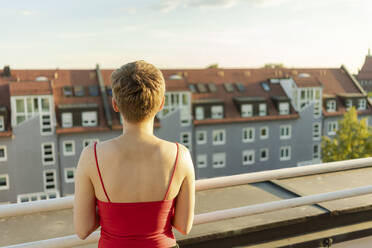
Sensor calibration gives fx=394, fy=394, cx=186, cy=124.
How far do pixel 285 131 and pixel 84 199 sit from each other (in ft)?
111

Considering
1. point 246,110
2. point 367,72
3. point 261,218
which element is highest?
point 367,72

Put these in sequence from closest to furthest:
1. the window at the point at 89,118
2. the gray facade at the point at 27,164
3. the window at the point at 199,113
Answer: the gray facade at the point at 27,164, the window at the point at 89,118, the window at the point at 199,113

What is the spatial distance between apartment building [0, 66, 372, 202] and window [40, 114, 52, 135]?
0.07 m

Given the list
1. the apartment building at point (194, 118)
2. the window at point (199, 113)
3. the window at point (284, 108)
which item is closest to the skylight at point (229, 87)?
the apartment building at point (194, 118)

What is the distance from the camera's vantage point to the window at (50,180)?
28.3 meters

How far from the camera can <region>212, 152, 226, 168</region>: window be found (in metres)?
32.0

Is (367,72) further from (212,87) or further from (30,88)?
(30,88)

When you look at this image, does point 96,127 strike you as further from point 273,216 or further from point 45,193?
point 273,216

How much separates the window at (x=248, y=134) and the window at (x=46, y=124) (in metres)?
15.4

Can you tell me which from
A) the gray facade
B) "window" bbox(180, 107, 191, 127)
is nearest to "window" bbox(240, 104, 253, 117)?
"window" bbox(180, 107, 191, 127)

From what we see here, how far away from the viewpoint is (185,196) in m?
1.67

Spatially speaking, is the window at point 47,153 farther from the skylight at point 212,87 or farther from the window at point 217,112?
the skylight at point 212,87

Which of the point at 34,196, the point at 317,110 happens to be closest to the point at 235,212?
the point at 34,196

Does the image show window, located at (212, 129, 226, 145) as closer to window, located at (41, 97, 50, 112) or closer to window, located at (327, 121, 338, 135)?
window, located at (327, 121, 338, 135)
